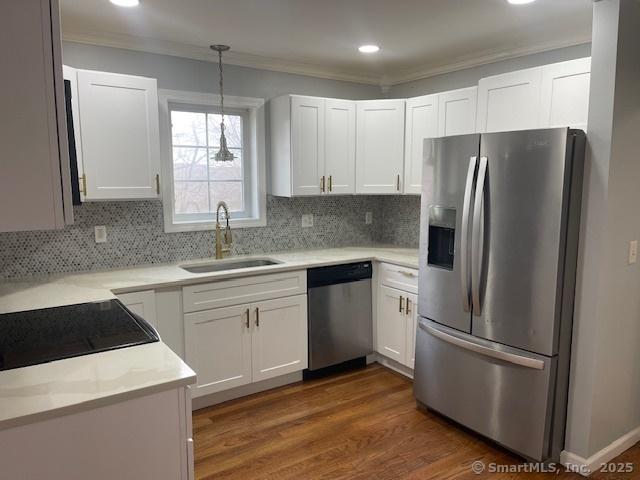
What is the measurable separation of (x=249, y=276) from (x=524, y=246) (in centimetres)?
165

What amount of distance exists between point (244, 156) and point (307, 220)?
73 cm

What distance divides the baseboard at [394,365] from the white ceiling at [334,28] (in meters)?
2.28

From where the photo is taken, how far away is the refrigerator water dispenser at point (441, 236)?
2678 millimetres

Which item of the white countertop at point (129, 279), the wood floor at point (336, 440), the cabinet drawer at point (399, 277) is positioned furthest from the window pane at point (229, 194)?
the wood floor at point (336, 440)

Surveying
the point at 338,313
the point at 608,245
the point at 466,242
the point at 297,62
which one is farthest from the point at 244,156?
the point at 608,245

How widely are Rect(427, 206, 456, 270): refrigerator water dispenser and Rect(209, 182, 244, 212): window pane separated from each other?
5.25 feet

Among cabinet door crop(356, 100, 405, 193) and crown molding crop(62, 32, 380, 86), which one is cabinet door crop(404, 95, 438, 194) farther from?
crown molding crop(62, 32, 380, 86)

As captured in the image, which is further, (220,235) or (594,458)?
(220,235)

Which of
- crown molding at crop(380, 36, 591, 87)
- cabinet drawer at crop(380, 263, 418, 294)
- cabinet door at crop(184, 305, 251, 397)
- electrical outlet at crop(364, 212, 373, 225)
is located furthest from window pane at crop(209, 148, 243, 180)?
crown molding at crop(380, 36, 591, 87)

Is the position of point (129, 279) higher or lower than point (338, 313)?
higher

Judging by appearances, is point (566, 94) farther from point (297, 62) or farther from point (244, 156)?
point (244, 156)

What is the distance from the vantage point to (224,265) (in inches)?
137

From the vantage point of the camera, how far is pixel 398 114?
363 centimetres

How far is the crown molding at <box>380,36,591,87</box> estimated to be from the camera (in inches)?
118
